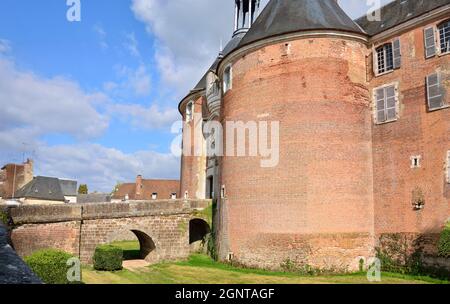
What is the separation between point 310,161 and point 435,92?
5215mm

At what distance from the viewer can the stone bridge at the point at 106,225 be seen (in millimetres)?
16922

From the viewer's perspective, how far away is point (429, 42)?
1499 centimetres

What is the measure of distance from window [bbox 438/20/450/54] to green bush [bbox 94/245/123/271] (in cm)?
1552

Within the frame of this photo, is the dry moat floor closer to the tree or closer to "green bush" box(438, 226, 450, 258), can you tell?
"green bush" box(438, 226, 450, 258)

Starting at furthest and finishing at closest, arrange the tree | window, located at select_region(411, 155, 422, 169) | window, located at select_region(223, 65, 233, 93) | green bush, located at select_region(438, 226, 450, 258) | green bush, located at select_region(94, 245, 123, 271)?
1. the tree
2. window, located at select_region(223, 65, 233, 93)
3. green bush, located at select_region(94, 245, 123, 271)
4. window, located at select_region(411, 155, 422, 169)
5. green bush, located at select_region(438, 226, 450, 258)

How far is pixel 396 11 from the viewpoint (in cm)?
1739

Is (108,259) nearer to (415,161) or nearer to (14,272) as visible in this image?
(415,161)

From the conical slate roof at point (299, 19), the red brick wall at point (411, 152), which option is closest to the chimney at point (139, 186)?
the conical slate roof at point (299, 19)

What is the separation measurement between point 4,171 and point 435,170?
5081 cm

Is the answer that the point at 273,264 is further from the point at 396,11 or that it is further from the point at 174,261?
the point at 396,11

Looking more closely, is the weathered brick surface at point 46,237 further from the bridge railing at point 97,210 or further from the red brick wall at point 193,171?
the red brick wall at point 193,171

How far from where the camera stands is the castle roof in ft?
51.0

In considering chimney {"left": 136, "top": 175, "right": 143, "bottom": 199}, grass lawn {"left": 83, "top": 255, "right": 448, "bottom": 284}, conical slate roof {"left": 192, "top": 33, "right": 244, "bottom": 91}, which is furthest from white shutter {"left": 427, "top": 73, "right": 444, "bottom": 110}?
chimney {"left": 136, "top": 175, "right": 143, "bottom": 199}

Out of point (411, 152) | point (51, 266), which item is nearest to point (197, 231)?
point (51, 266)
